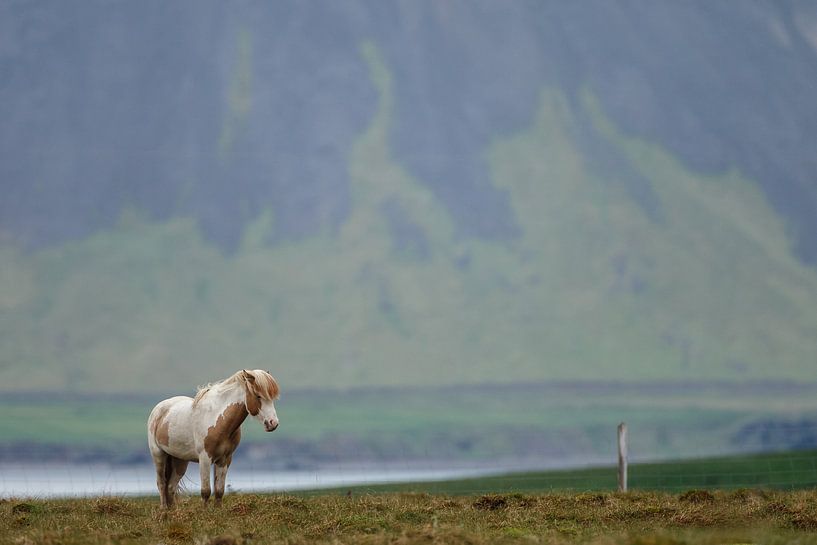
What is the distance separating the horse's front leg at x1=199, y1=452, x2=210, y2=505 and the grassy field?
406 millimetres

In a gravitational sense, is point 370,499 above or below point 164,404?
below

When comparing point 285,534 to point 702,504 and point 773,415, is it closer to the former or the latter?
point 702,504

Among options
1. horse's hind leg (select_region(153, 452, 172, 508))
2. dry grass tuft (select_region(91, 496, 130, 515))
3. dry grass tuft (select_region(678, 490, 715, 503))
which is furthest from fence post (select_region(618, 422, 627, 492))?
dry grass tuft (select_region(91, 496, 130, 515))

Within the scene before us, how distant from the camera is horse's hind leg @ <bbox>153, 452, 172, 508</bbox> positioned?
18422 mm

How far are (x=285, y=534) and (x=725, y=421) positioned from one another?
66.0m

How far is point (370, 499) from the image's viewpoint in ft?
63.5

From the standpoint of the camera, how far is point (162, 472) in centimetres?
1852

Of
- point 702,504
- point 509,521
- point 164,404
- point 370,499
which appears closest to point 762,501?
point 702,504

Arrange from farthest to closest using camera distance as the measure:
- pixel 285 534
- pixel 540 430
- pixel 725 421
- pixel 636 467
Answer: pixel 540 430 < pixel 725 421 < pixel 636 467 < pixel 285 534

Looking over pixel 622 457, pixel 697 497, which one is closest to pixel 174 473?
pixel 697 497

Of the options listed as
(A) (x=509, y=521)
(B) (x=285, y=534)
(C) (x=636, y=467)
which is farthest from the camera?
(C) (x=636, y=467)

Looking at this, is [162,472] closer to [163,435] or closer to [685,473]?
[163,435]

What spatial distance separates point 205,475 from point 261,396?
4.90 ft

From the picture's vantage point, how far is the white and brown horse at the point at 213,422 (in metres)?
17.5
